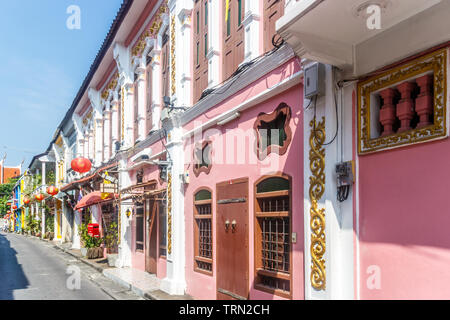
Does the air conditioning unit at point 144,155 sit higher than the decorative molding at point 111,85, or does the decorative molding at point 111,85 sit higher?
the decorative molding at point 111,85

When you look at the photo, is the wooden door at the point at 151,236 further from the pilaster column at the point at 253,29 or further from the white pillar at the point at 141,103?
the pilaster column at the point at 253,29

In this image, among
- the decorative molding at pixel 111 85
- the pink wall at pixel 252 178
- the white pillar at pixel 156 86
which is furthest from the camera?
the decorative molding at pixel 111 85

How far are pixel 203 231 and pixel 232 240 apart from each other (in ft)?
5.22

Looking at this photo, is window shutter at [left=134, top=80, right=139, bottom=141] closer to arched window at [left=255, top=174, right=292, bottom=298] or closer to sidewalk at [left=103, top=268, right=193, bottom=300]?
sidewalk at [left=103, top=268, right=193, bottom=300]

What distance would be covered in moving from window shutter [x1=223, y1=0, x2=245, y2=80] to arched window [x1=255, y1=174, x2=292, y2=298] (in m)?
2.54

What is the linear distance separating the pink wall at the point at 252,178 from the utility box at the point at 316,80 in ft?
1.95

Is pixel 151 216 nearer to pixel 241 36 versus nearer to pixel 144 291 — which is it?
pixel 144 291

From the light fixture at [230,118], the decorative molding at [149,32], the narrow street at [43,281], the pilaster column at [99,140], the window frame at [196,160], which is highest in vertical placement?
the decorative molding at [149,32]

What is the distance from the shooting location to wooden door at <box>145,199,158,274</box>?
12.8 m

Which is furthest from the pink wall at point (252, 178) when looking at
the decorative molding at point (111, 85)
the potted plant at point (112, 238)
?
the decorative molding at point (111, 85)

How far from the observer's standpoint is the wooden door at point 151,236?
1280 cm

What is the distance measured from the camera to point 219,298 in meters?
8.66
